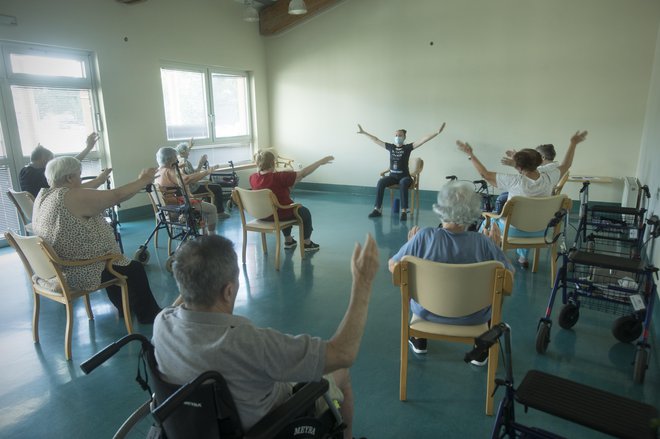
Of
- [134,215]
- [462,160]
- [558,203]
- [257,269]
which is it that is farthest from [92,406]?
[462,160]

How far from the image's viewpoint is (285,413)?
4.17 feet

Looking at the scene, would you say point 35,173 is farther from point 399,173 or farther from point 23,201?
point 399,173

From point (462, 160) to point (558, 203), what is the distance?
4.02 m

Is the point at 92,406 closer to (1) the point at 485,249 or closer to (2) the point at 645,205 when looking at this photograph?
(1) the point at 485,249

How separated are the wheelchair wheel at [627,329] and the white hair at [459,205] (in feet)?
4.40

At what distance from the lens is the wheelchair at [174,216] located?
14.4 ft

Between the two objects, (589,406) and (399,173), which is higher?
(399,173)

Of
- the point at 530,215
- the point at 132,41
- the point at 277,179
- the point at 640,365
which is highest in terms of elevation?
the point at 132,41

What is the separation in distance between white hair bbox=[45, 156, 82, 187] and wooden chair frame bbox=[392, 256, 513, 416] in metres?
2.22

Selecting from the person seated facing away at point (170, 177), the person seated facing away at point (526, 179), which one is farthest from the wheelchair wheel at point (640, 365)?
the person seated facing away at point (170, 177)

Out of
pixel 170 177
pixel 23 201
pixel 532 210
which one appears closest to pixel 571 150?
pixel 532 210

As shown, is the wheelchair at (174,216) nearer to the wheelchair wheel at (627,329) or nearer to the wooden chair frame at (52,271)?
the wooden chair frame at (52,271)

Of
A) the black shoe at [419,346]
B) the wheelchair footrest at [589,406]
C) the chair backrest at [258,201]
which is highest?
the chair backrest at [258,201]

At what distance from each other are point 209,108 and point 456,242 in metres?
6.83
